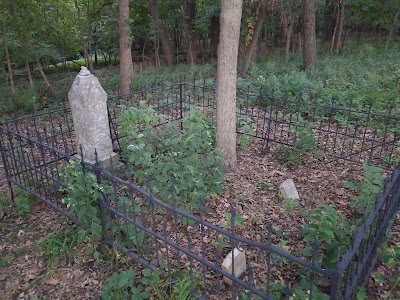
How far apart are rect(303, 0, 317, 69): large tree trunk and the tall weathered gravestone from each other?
9.42 m

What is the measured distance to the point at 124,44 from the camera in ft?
31.2

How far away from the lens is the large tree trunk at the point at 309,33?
11.3 metres

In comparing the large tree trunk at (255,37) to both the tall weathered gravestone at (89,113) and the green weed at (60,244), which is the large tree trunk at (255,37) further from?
the green weed at (60,244)

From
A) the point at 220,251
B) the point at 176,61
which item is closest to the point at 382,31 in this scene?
the point at 176,61

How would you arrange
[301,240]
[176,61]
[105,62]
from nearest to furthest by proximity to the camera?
[301,240]
[176,61]
[105,62]

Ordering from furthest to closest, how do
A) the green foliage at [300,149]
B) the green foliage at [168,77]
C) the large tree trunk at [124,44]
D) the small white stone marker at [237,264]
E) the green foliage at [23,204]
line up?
the green foliage at [168,77]
the large tree trunk at [124,44]
the green foliage at [300,149]
the green foliage at [23,204]
the small white stone marker at [237,264]

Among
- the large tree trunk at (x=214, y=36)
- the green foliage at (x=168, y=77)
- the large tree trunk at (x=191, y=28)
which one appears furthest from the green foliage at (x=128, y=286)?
the large tree trunk at (x=214, y=36)

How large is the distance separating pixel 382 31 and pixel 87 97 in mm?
23561

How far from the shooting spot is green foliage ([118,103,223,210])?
3486 mm

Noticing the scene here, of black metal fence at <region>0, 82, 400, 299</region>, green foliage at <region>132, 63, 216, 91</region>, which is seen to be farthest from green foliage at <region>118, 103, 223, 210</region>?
green foliage at <region>132, 63, 216, 91</region>

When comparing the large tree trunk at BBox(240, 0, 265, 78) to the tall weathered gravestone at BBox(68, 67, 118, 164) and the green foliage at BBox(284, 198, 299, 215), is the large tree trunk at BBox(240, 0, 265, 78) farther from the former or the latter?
the green foliage at BBox(284, 198, 299, 215)

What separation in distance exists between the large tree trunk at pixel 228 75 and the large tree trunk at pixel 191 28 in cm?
1154

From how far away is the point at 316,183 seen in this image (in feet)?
14.8

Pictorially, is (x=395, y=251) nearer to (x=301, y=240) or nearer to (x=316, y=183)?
(x=301, y=240)
